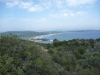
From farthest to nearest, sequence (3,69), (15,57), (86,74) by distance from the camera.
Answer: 1. (86,74)
2. (15,57)
3. (3,69)

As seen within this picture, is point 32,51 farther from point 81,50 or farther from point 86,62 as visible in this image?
point 81,50

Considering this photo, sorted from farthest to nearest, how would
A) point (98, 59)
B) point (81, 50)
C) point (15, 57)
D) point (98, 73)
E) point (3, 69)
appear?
1. point (81, 50)
2. point (98, 59)
3. point (98, 73)
4. point (15, 57)
5. point (3, 69)

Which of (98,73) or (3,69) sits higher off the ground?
(3,69)

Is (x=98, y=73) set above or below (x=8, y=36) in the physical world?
below

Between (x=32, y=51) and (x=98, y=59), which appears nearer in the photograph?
(x=32, y=51)

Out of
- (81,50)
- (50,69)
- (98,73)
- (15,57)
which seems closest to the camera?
(15,57)

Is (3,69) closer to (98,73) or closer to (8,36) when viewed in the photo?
(8,36)

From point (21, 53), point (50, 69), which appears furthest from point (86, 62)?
point (21, 53)

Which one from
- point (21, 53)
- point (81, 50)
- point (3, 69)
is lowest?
point (81, 50)

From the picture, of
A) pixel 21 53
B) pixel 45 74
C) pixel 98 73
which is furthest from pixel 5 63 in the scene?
pixel 98 73
